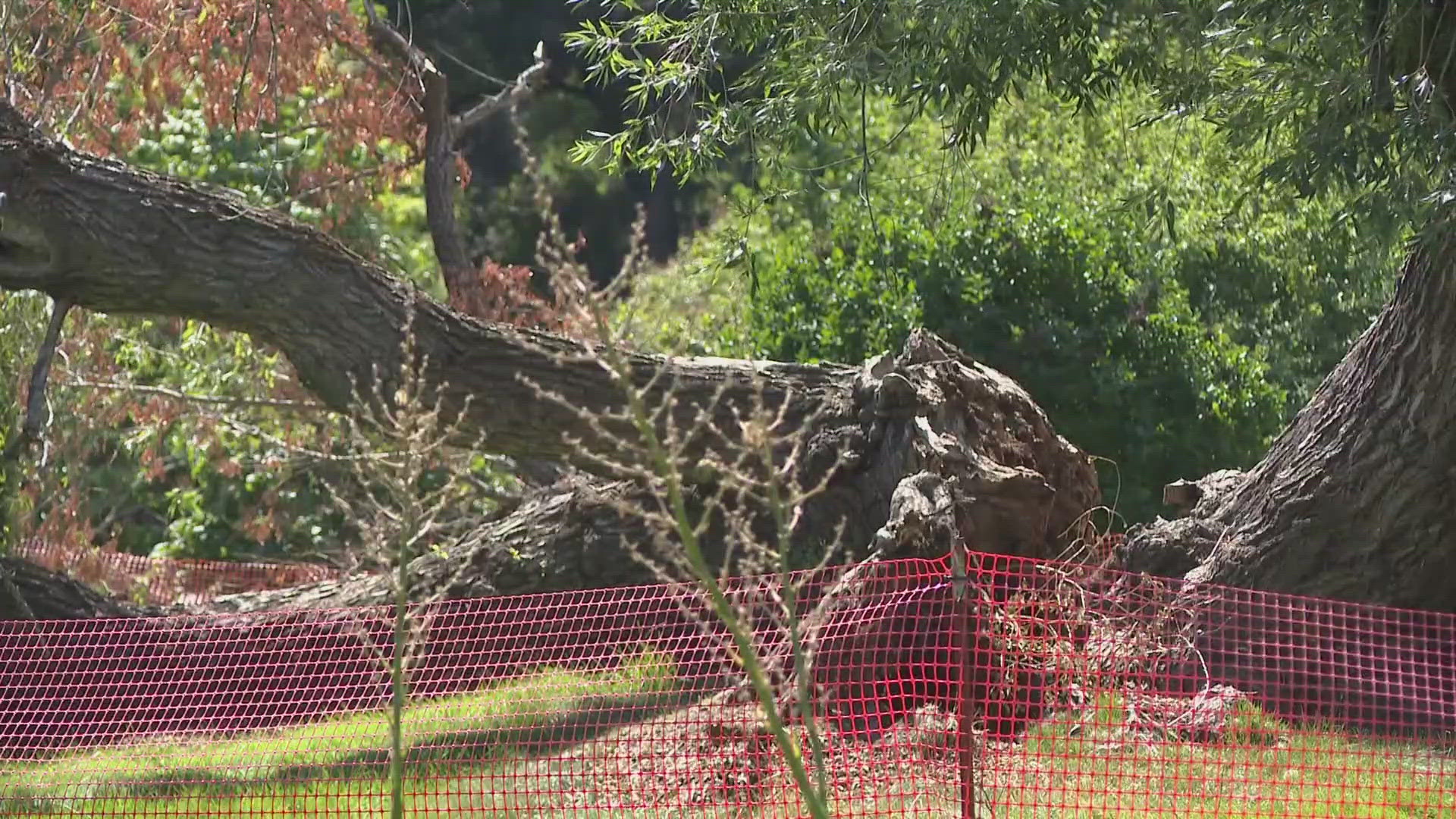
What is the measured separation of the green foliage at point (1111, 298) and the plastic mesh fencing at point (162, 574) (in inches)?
159

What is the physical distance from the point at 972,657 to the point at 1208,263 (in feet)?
21.6

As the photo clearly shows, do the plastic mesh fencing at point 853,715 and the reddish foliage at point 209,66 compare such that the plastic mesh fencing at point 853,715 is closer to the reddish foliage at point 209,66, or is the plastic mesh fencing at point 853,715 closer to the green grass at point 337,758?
the green grass at point 337,758

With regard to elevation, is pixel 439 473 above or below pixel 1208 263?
below

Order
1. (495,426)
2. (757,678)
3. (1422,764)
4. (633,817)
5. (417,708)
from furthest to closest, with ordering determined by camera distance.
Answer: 1. (495,426)
2. (417,708)
3. (1422,764)
4. (633,817)
5. (757,678)

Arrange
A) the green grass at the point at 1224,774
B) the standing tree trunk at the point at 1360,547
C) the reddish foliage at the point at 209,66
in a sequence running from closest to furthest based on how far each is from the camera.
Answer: the green grass at the point at 1224,774 < the standing tree trunk at the point at 1360,547 < the reddish foliage at the point at 209,66

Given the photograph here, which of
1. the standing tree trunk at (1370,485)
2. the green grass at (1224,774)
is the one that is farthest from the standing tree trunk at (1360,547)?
the green grass at (1224,774)

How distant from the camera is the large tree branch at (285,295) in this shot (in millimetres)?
8477

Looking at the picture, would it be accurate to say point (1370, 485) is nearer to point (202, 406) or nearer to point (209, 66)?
point (209, 66)

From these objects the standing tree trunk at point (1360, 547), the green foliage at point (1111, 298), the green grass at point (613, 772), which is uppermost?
the green foliage at point (1111, 298)

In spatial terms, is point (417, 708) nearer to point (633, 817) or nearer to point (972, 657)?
point (633, 817)

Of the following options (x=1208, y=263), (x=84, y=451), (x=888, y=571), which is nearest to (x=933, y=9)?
(x=888, y=571)

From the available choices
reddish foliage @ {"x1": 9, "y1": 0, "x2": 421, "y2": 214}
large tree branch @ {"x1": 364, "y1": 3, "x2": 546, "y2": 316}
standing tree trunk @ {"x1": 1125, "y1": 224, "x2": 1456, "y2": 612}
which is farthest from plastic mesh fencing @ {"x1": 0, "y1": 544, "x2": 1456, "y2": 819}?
reddish foliage @ {"x1": 9, "y1": 0, "x2": 421, "y2": 214}

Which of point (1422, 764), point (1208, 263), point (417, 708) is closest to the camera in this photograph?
point (1422, 764)

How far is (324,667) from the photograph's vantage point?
8.89 m
